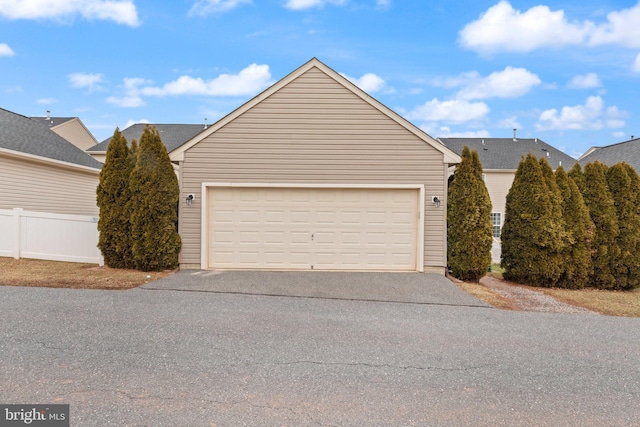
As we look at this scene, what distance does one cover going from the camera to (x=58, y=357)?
3.65 metres

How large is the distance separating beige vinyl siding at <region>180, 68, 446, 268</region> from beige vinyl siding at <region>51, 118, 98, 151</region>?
20.7 metres

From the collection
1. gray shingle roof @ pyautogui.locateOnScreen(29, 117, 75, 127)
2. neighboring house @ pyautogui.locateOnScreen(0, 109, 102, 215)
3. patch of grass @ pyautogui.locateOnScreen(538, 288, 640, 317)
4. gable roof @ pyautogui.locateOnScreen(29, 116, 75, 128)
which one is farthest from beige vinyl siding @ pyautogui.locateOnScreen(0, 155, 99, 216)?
patch of grass @ pyautogui.locateOnScreen(538, 288, 640, 317)

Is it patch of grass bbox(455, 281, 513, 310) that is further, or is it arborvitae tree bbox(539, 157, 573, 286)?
arborvitae tree bbox(539, 157, 573, 286)

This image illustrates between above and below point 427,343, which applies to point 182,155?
above

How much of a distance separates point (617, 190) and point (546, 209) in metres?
2.12

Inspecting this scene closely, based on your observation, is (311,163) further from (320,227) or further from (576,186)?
(576,186)

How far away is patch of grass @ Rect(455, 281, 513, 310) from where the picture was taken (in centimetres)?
673

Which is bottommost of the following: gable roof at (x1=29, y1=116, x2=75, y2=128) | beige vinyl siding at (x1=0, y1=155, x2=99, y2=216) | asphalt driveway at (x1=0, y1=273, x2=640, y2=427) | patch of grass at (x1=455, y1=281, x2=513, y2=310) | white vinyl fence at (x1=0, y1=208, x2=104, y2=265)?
patch of grass at (x1=455, y1=281, x2=513, y2=310)

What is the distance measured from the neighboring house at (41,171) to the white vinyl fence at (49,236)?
2419 millimetres

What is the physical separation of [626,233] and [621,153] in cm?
1701

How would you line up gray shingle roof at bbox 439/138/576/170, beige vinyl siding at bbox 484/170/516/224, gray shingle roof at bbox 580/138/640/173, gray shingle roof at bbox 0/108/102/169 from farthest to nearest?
gray shingle roof at bbox 439/138/576/170
beige vinyl siding at bbox 484/170/516/224
gray shingle roof at bbox 580/138/640/173
gray shingle roof at bbox 0/108/102/169

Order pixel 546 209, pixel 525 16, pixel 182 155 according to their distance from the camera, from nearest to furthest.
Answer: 1. pixel 546 209
2. pixel 182 155
3. pixel 525 16

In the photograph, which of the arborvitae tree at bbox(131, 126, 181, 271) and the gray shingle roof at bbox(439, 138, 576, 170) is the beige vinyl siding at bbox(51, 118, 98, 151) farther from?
the gray shingle roof at bbox(439, 138, 576, 170)

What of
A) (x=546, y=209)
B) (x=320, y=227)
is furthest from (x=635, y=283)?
(x=320, y=227)
